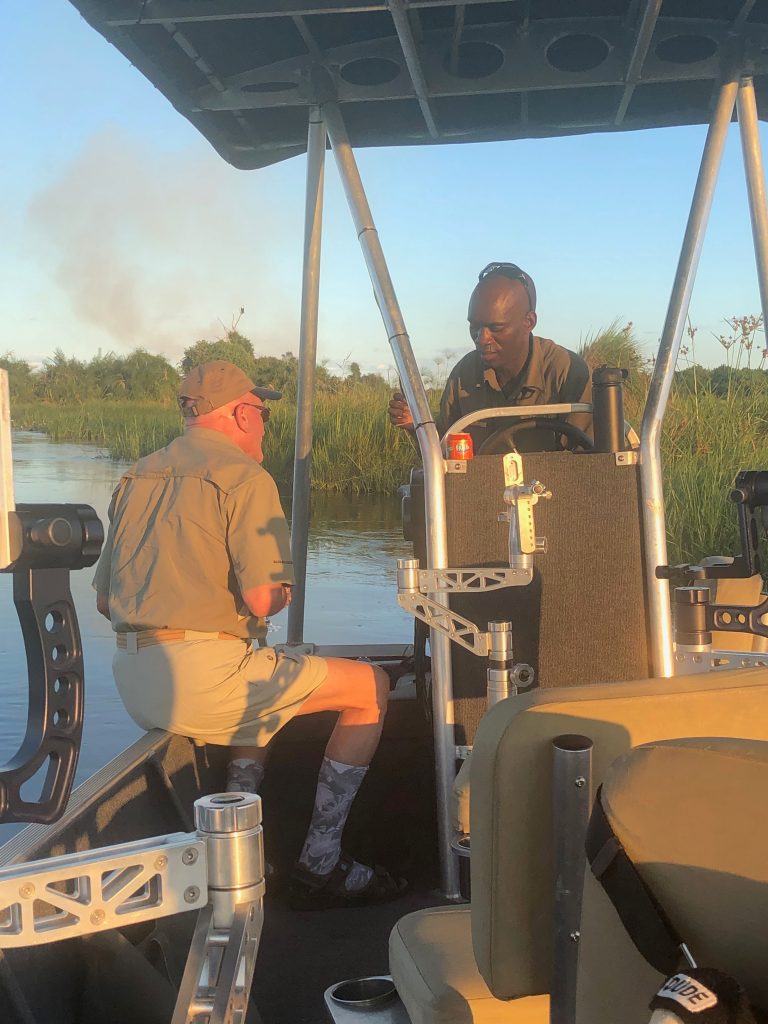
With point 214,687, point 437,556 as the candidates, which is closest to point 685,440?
point 437,556

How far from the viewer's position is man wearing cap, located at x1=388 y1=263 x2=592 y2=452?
129 inches

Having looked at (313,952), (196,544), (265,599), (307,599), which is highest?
(196,544)

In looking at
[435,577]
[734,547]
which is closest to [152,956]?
[435,577]

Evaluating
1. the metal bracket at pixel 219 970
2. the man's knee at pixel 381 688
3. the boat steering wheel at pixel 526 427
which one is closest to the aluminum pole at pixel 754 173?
the boat steering wheel at pixel 526 427

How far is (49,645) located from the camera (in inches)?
43.9

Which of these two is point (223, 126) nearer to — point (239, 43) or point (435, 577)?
point (239, 43)

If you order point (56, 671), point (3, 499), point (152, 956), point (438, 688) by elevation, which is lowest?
point (152, 956)

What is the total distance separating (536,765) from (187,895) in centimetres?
43

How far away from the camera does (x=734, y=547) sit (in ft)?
18.2

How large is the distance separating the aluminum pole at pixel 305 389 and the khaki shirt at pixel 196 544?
22.4 inches

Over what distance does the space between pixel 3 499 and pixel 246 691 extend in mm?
1790

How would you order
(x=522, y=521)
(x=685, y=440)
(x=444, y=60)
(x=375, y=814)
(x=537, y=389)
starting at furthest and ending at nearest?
(x=685, y=440) → (x=537, y=389) → (x=375, y=814) → (x=444, y=60) → (x=522, y=521)

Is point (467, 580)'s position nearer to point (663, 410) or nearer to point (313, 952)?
point (663, 410)

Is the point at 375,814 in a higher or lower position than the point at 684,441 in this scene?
lower
